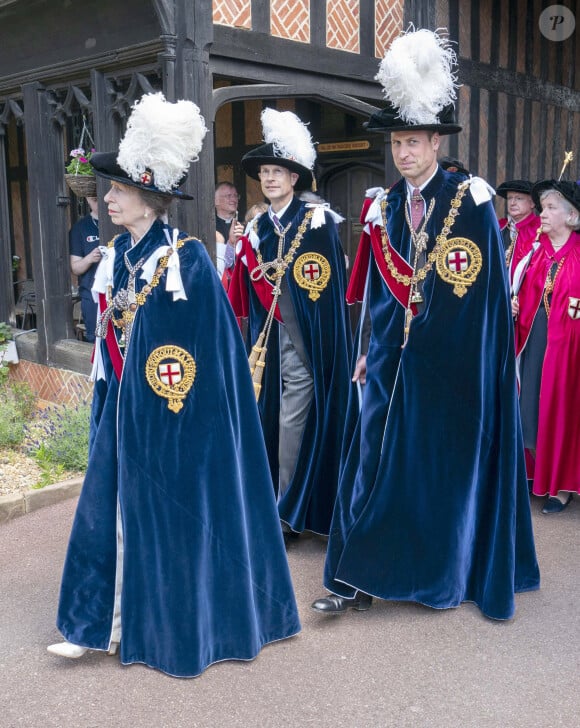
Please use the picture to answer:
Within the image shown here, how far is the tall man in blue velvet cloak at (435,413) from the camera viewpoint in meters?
3.92

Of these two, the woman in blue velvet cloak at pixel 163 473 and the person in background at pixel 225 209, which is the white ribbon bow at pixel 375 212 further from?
the person in background at pixel 225 209

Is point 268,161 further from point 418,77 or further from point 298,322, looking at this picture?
point 418,77

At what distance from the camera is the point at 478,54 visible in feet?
28.5

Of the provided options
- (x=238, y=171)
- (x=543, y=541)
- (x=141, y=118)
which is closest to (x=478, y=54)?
(x=238, y=171)

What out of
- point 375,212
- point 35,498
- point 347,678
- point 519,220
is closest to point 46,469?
point 35,498

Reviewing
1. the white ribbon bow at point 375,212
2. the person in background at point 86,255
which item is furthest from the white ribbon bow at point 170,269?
the person in background at point 86,255

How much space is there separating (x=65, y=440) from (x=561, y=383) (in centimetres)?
339

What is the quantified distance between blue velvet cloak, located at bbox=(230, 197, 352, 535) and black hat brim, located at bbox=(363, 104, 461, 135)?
1104mm

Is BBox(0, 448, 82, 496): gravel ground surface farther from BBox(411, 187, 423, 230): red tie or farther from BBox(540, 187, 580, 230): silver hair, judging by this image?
BBox(540, 187, 580, 230): silver hair

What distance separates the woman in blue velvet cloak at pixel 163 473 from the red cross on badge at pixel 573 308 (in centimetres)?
289

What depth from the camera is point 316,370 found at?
16.4 feet

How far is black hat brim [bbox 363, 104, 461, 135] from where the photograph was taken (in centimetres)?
383

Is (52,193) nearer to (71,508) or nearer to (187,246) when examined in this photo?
(71,508)

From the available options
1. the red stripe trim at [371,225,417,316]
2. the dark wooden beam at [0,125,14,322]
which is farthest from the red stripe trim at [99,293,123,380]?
the dark wooden beam at [0,125,14,322]
